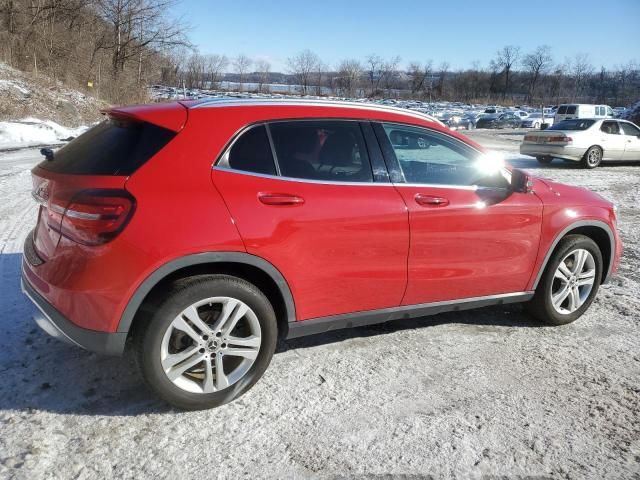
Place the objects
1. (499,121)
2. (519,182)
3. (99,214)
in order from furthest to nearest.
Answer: (499,121), (519,182), (99,214)

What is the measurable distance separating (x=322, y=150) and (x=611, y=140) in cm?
1531

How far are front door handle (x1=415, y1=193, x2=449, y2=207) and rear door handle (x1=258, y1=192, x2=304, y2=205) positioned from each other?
0.84 m

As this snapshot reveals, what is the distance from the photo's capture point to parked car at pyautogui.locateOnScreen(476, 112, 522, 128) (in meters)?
43.3

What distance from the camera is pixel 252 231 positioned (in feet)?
9.12

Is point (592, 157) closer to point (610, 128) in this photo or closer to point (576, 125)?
point (576, 125)

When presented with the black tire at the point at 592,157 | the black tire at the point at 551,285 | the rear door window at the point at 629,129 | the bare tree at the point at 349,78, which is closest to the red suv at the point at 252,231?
the black tire at the point at 551,285

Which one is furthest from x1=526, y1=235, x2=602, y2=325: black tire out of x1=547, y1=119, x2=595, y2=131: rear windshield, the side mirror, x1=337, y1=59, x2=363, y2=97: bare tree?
x1=337, y1=59, x2=363, y2=97: bare tree

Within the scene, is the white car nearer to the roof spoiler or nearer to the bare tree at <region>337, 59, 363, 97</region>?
the roof spoiler

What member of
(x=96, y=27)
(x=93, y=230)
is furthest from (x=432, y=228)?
(x=96, y=27)

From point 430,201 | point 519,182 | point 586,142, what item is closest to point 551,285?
point 519,182

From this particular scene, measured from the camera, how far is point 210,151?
2818mm

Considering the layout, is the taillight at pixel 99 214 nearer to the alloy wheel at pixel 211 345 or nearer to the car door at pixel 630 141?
the alloy wheel at pixel 211 345

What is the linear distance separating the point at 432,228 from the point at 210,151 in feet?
4.94

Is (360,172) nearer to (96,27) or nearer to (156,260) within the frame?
(156,260)
